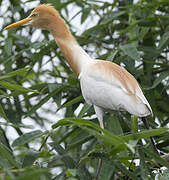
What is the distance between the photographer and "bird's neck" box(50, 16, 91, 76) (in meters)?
2.07

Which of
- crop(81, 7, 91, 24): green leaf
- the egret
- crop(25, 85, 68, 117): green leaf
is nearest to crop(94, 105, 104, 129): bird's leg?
the egret

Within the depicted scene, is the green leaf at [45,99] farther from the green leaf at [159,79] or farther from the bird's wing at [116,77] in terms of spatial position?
the green leaf at [159,79]

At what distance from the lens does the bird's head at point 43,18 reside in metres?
2.10

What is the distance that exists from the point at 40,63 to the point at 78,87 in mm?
426

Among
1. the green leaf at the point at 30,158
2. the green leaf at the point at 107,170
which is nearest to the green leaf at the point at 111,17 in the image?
the green leaf at the point at 107,170

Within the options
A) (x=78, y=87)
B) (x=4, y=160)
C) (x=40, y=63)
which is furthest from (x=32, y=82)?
(x=4, y=160)

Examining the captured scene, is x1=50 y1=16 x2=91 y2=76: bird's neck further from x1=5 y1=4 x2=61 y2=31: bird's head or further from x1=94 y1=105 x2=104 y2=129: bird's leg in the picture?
x1=94 y1=105 x2=104 y2=129: bird's leg

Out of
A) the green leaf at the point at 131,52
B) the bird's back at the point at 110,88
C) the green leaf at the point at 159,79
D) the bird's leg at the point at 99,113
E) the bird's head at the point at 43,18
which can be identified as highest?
the bird's head at the point at 43,18

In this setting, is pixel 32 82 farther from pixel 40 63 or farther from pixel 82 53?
pixel 82 53

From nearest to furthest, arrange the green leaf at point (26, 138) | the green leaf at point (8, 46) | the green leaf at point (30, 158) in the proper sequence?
the green leaf at point (30, 158)
the green leaf at point (26, 138)
the green leaf at point (8, 46)

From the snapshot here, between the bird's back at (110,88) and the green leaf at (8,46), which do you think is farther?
the green leaf at (8,46)

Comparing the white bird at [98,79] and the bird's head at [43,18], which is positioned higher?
the bird's head at [43,18]

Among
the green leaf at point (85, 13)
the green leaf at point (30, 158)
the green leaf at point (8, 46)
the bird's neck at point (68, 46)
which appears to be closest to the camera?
the green leaf at point (30, 158)

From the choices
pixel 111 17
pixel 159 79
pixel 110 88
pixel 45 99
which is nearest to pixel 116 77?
pixel 110 88
